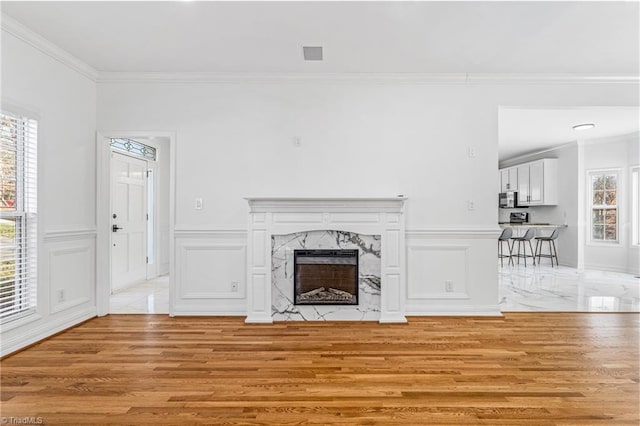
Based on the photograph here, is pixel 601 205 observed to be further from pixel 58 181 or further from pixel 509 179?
pixel 58 181

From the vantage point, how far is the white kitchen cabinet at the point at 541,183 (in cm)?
815

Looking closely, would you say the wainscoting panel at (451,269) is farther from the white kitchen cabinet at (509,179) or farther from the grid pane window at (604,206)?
the white kitchen cabinet at (509,179)

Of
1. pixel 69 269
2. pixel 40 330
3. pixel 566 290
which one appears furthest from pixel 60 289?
pixel 566 290

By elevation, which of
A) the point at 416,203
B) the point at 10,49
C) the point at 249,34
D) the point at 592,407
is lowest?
the point at 592,407

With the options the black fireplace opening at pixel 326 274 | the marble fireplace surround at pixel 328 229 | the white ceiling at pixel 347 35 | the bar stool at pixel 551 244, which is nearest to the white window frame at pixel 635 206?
the bar stool at pixel 551 244

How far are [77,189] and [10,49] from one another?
1.30m

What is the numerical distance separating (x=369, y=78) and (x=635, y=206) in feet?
20.0

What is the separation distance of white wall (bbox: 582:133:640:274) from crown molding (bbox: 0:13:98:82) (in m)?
8.57

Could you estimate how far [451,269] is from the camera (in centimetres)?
393

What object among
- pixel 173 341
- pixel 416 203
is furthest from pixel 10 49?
pixel 416 203

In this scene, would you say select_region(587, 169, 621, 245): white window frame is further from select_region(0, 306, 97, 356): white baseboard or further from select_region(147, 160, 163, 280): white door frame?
select_region(0, 306, 97, 356): white baseboard

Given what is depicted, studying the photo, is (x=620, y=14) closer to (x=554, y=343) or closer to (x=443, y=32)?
(x=443, y=32)

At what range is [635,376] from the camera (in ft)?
8.14

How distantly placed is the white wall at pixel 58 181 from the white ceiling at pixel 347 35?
0.29 meters
